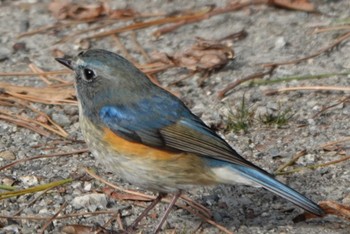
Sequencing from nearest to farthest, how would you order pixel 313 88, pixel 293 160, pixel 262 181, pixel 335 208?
pixel 262 181 < pixel 335 208 < pixel 293 160 < pixel 313 88

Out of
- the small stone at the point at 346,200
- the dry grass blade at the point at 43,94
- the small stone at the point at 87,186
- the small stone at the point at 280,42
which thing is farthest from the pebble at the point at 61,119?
the small stone at the point at 346,200

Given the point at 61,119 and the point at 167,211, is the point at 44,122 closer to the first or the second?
the point at 61,119

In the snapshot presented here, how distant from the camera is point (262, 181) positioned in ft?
16.2

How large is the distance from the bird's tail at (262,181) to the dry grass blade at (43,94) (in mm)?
1914

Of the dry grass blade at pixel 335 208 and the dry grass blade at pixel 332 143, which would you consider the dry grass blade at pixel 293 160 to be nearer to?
the dry grass blade at pixel 332 143

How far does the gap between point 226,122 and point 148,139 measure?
4.37 feet

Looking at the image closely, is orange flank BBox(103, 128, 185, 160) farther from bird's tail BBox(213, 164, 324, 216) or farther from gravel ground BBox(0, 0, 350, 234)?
gravel ground BBox(0, 0, 350, 234)

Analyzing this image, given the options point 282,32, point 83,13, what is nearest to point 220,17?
point 282,32

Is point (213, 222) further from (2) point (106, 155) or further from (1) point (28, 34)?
(1) point (28, 34)

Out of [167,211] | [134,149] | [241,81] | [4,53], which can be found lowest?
[167,211]

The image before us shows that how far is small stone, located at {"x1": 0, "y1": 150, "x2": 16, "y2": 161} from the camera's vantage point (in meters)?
5.96

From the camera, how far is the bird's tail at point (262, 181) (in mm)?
4852

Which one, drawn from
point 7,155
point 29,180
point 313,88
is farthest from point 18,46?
point 313,88

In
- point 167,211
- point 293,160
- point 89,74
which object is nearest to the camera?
point 167,211
